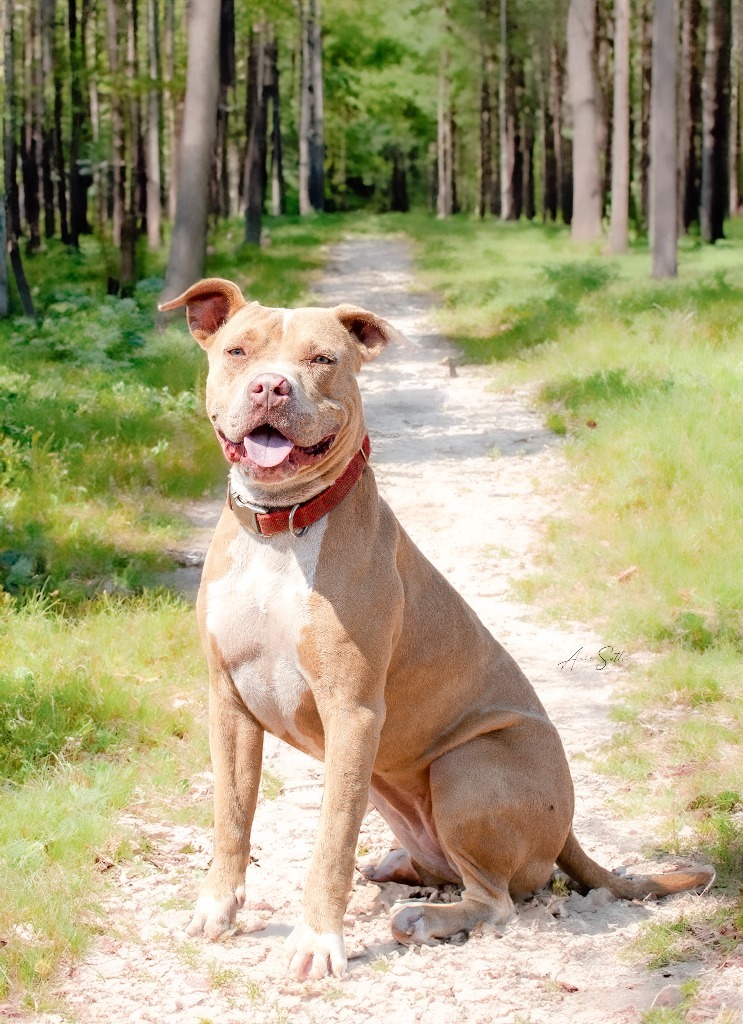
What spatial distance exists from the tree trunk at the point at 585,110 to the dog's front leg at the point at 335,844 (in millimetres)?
27031

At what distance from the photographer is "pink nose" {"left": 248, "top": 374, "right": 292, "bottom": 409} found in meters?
3.49

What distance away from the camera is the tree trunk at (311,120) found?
42906 millimetres

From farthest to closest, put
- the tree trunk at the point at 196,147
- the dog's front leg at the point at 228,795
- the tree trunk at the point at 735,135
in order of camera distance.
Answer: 1. the tree trunk at the point at 735,135
2. the tree trunk at the point at 196,147
3. the dog's front leg at the point at 228,795

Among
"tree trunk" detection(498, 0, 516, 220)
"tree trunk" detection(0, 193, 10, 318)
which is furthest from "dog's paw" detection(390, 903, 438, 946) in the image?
"tree trunk" detection(498, 0, 516, 220)

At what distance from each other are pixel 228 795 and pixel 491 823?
84 centimetres

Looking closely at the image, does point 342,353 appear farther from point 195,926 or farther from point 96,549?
point 96,549

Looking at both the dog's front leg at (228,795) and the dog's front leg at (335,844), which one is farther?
the dog's front leg at (228,795)

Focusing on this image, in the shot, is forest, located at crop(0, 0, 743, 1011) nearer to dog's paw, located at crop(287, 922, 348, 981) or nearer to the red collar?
dog's paw, located at crop(287, 922, 348, 981)

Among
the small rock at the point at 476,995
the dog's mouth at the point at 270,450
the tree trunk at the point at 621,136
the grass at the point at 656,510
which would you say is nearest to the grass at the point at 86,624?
the small rock at the point at 476,995

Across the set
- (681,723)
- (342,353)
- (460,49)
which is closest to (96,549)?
(681,723)

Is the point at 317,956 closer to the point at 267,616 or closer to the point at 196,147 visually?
the point at 267,616

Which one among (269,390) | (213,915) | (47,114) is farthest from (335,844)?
(47,114)

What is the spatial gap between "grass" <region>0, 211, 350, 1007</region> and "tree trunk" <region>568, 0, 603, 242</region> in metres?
17.2

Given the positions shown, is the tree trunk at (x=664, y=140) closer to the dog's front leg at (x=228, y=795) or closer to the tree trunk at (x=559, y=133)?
the dog's front leg at (x=228, y=795)
